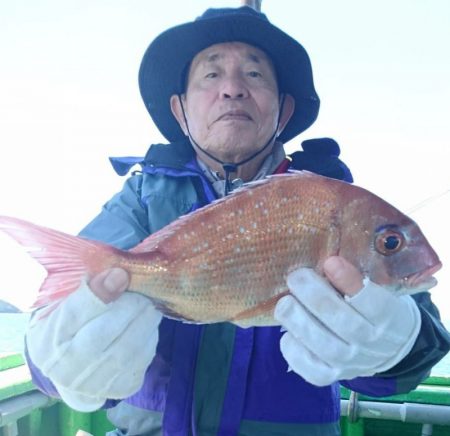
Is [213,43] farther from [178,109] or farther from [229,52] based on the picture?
[178,109]

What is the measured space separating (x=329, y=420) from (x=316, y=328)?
93 centimetres

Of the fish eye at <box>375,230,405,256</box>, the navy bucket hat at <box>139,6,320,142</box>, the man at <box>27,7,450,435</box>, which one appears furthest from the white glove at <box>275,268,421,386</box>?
the navy bucket hat at <box>139,6,320,142</box>

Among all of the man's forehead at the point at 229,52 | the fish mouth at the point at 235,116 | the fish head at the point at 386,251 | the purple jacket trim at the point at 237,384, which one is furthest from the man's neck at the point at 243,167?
the fish head at the point at 386,251

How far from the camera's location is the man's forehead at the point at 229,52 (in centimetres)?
320

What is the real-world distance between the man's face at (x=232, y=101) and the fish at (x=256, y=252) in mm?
877

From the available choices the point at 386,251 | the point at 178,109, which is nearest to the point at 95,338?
the point at 386,251

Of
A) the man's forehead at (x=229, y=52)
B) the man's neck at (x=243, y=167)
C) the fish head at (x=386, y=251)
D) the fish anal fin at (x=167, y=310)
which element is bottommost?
the fish anal fin at (x=167, y=310)

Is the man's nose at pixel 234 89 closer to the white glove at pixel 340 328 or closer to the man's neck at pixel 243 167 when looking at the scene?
the man's neck at pixel 243 167

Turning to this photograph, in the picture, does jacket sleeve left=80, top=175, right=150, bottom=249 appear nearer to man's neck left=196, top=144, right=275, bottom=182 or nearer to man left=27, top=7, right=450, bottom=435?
man left=27, top=7, right=450, bottom=435

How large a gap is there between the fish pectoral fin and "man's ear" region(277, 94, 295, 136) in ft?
5.57

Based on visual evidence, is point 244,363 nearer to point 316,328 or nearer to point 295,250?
point 316,328

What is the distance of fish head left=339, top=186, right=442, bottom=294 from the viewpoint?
2.04m

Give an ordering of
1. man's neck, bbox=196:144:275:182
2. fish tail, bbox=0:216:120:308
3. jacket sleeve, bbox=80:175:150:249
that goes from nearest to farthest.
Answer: fish tail, bbox=0:216:120:308 → jacket sleeve, bbox=80:175:150:249 → man's neck, bbox=196:144:275:182

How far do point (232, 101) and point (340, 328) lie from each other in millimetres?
1457
